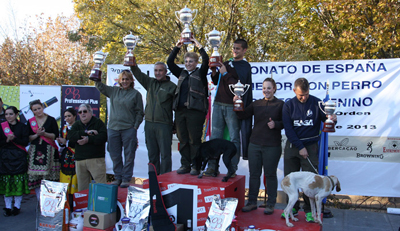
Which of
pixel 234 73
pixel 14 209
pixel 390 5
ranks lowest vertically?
pixel 14 209

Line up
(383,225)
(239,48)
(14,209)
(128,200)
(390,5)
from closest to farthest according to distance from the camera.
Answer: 1. (128,200)
2. (239,48)
3. (383,225)
4. (14,209)
5. (390,5)

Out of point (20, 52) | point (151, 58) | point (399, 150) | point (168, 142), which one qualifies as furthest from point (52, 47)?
point (399, 150)

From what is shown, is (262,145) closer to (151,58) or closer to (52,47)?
(151,58)

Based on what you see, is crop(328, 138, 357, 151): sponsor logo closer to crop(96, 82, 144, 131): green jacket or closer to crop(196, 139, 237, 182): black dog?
crop(196, 139, 237, 182): black dog

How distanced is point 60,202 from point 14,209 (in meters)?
1.84

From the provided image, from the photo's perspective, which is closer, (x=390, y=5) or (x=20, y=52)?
(x=390, y=5)

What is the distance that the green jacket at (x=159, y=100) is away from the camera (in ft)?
13.5

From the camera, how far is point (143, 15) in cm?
882

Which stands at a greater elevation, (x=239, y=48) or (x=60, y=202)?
(x=239, y=48)

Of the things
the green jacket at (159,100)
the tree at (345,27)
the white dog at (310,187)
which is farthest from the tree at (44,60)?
the white dog at (310,187)

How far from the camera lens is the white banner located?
205 inches

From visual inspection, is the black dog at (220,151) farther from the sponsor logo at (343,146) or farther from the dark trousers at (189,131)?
the sponsor logo at (343,146)

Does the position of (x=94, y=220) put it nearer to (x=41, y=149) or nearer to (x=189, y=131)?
(x=189, y=131)

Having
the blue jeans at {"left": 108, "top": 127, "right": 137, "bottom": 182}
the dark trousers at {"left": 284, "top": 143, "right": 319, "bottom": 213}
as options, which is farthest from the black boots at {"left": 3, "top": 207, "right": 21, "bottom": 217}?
the dark trousers at {"left": 284, "top": 143, "right": 319, "bottom": 213}
